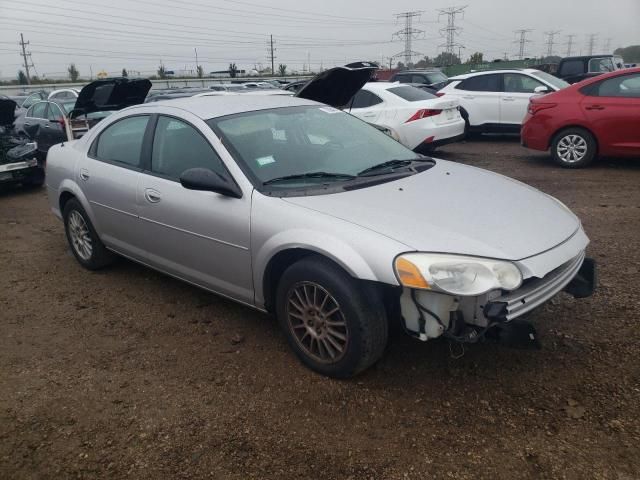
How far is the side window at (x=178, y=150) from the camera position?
3.47 meters

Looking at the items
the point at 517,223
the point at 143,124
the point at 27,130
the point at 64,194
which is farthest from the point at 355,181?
the point at 27,130

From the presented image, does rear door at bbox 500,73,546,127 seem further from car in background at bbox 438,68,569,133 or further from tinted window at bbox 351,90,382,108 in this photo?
tinted window at bbox 351,90,382,108

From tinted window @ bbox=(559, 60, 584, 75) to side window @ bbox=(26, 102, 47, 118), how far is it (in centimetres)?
1474

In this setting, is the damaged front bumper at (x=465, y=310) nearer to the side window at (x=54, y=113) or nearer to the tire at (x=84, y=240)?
the tire at (x=84, y=240)

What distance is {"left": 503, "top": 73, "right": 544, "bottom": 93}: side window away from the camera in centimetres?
1075

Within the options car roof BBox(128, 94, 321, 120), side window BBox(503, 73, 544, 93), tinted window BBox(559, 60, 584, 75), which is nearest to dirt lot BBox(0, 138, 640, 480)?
car roof BBox(128, 94, 321, 120)

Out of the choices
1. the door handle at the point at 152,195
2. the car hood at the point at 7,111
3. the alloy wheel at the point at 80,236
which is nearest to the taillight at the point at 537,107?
the door handle at the point at 152,195

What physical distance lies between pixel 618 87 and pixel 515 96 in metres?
3.17

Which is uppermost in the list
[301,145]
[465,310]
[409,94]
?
[409,94]

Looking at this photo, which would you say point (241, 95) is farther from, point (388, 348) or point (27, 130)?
point (27, 130)

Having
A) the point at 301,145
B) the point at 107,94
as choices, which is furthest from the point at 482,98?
the point at 301,145

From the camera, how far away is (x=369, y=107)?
9539 mm

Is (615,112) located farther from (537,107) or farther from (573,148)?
(537,107)

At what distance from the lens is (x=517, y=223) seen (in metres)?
2.91
